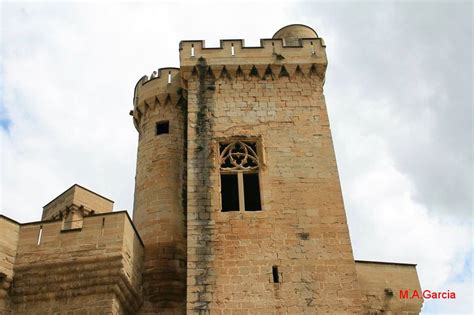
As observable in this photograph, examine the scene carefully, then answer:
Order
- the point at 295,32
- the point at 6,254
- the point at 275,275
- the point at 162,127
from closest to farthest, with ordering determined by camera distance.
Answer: the point at 6,254, the point at 275,275, the point at 162,127, the point at 295,32

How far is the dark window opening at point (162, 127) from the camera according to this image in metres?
14.4

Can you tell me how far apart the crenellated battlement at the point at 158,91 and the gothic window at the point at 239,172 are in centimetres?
291

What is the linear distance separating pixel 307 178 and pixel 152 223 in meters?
3.80

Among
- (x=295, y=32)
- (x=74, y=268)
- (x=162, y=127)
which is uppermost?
(x=295, y=32)

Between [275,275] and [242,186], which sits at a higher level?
[242,186]

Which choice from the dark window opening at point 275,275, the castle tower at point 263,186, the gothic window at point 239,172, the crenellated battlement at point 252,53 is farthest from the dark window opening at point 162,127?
the dark window opening at point 275,275

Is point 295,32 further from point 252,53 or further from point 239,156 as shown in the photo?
point 239,156

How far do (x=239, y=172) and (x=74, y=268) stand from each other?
13.4 feet

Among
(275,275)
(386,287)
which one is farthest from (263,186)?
(386,287)

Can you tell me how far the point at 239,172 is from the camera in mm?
12219

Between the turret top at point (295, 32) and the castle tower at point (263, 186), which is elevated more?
the turret top at point (295, 32)

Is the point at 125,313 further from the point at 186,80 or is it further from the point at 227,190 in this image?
the point at 186,80

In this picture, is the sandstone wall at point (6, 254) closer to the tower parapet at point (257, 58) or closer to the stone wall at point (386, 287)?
the tower parapet at point (257, 58)

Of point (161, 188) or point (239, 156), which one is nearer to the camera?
point (239, 156)
